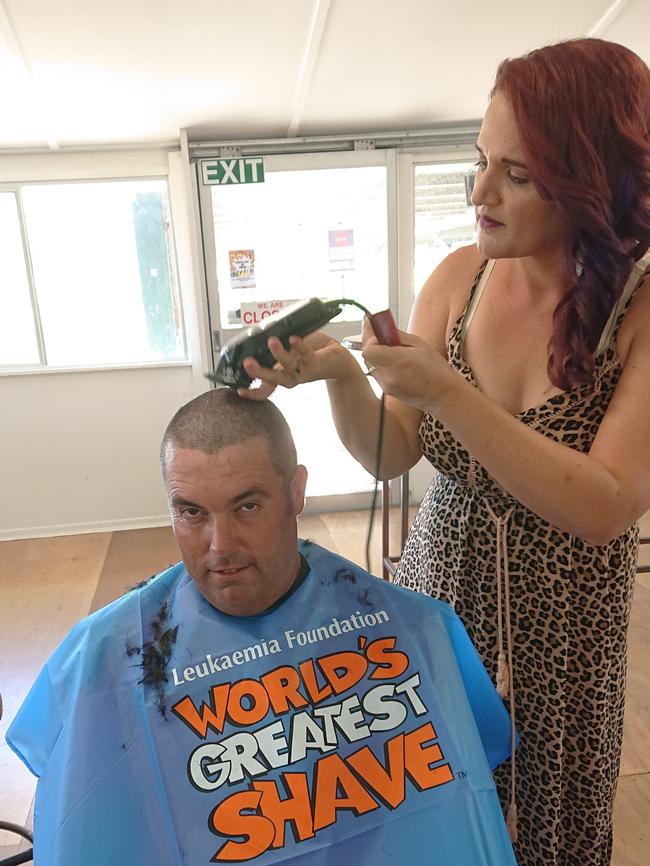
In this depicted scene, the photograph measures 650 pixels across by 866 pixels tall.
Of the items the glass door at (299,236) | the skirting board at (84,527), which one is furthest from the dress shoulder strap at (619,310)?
the skirting board at (84,527)

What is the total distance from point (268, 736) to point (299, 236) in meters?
3.07

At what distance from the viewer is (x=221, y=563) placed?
37.2 inches

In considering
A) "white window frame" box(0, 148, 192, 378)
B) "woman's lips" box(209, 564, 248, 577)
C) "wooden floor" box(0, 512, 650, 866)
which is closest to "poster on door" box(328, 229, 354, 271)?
"white window frame" box(0, 148, 192, 378)

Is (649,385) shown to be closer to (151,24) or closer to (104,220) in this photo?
(151,24)

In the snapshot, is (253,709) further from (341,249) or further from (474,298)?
(341,249)

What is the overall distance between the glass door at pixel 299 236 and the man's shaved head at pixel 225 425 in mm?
2437

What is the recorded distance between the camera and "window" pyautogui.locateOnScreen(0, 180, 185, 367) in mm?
3486

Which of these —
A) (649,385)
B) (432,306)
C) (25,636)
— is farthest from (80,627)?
(25,636)

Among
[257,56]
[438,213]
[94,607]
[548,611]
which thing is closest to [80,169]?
[257,56]

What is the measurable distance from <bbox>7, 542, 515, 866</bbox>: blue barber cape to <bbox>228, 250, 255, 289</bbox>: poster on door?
108 inches

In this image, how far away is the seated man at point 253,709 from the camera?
32.8 inches

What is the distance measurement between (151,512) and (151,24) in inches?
105

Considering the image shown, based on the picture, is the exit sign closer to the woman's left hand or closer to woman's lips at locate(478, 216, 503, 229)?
woman's lips at locate(478, 216, 503, 229)

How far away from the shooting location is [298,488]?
1024 mm
